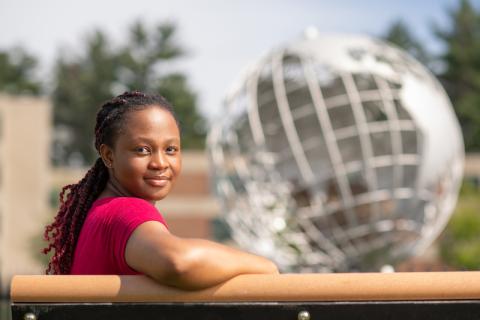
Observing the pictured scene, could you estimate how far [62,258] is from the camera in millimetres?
2479

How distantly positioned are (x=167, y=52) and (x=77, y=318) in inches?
2225

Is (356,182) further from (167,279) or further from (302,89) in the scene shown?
(167,279)

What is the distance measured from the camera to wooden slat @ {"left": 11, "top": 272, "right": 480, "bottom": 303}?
202cm

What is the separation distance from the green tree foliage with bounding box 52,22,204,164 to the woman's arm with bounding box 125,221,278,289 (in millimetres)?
54708

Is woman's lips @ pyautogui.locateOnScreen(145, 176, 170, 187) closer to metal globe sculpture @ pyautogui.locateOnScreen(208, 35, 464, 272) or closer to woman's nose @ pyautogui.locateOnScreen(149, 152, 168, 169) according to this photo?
woman's nose @ pyautogui.locateOnScreen(149, 152, 168, 169)

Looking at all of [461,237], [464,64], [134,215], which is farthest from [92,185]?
[464,64]

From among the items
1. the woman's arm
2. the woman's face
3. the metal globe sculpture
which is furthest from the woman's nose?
the metal globe sculpture

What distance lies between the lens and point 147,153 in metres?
2.35

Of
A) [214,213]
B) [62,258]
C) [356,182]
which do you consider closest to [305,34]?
[356,182]

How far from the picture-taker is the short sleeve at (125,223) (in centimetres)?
218

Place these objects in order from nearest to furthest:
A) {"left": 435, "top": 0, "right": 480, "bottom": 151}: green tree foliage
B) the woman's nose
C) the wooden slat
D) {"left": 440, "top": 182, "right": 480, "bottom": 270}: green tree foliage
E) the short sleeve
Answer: the wooden slat → the short sleeve → the woman's nose → {"left": 440, "top": 182, "right": 480, "bottom": 270}: green tree foliage → {"left": 435, "top": 0, "right": 480, "bottom": 151}: green tree foliage

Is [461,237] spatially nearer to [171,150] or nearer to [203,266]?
[171,150]

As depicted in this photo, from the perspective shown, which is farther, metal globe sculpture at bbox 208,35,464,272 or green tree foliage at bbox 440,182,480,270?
green tree foliage at bbox 440,182,480,270

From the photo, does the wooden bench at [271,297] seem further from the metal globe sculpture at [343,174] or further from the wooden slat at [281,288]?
the metal globe sculpture at [343,174]
